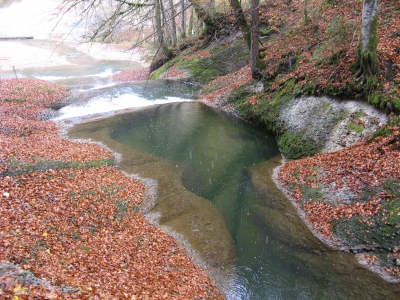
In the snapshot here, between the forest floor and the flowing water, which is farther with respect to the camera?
the flowing water

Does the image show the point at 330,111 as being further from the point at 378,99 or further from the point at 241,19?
the point at 241,19

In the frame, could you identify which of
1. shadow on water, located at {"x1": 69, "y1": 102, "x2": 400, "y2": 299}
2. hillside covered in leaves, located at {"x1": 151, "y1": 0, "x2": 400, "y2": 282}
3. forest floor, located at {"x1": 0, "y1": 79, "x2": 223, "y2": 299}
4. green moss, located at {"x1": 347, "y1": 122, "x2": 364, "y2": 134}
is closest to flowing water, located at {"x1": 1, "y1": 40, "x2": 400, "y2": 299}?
shadow on water, located at {"x1": 69, "y1": 102, "x2": 400, "y2": 299}

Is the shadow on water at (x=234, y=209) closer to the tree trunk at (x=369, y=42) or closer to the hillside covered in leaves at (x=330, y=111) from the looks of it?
the hillside covered in leaves at (x=330, y=111)

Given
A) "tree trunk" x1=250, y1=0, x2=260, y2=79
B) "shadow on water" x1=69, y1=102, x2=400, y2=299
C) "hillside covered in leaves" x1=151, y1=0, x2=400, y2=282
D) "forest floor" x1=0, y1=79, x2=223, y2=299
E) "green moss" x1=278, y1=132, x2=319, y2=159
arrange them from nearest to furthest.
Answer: "forest floor" x1=0, y1=79, x2=223, y2=299 → "shadow on water" x1=69, y1=102, x2=400, y2=299 → "hillside covered in leaves" x1=151, y1=0, x2=400, y2=282 → "green moss" x1=278, y1=132, x2=319, y2=159 → "tree trunk" x1=250, y1=0, x2=260, y2=79

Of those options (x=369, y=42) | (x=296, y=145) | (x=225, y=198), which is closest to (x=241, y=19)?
(x=369, y=42)


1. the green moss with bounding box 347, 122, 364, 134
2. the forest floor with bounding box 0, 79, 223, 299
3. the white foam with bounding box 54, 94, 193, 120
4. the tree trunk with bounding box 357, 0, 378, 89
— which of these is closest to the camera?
the forest floor with bounding box 0, 79, 223, 299

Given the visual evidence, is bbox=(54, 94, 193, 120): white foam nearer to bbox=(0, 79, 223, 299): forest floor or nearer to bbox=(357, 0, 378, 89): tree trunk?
bbox=(0, 79, 223, 299): forest floor

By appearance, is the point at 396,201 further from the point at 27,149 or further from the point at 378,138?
the point at 27,149

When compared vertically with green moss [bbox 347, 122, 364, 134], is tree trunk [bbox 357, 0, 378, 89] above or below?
above

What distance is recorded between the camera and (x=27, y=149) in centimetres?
1098

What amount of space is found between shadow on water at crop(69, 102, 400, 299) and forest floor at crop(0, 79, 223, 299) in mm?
878

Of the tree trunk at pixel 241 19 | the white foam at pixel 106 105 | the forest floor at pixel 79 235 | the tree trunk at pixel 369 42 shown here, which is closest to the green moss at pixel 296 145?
the tree trunk at pixel 369 42

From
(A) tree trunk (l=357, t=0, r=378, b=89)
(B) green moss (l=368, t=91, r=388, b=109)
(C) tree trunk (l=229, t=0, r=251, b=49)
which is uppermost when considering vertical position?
(C) tree trunk (l=229, t=0, r=251, b=49)

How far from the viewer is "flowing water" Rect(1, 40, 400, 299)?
686 cm
